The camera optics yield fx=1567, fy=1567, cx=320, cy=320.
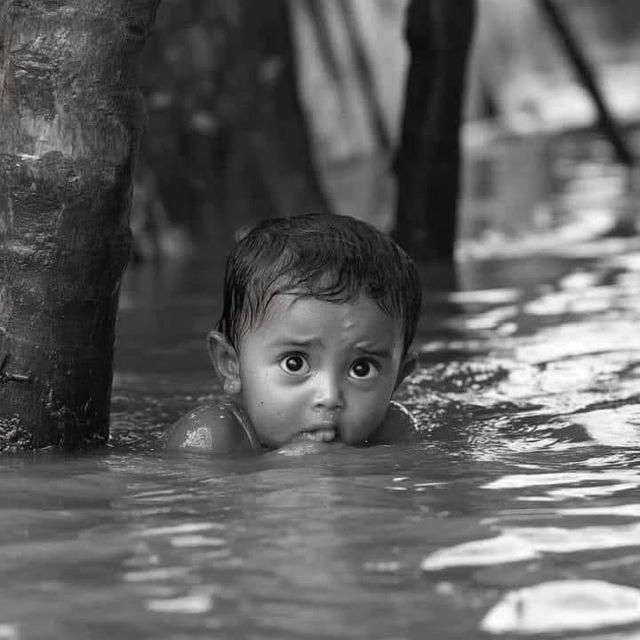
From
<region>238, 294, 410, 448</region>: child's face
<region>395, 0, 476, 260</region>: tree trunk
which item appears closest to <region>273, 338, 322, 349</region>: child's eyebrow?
<region>238, 294, 410, 448</region>: child's face

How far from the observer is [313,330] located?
3926 mm

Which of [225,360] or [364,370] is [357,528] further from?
[225,360]

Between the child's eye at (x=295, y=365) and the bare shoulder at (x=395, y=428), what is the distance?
0.33 meters

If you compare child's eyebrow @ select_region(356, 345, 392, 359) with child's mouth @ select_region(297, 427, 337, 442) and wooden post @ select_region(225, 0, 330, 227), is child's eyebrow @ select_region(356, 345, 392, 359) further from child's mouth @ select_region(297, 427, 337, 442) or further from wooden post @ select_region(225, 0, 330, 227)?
wooden post @ select_region(225, 0, 330, 227)

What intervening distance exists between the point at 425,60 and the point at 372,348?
4.26 metres

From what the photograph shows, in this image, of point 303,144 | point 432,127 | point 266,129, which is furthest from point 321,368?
point 266,129

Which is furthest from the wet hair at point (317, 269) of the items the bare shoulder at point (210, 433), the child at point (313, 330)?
the bare shoulder at point (210, 433)

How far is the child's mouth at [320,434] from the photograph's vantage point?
3.92 meters

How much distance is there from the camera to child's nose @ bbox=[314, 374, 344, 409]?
389 cm

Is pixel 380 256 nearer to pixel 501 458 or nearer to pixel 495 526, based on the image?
pixel 501 458

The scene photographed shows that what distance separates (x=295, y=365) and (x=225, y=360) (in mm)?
350

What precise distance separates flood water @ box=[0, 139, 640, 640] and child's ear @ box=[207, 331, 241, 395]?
0.88 ft

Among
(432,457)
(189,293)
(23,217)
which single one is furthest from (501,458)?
(189,293)

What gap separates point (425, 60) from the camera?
7965mm
